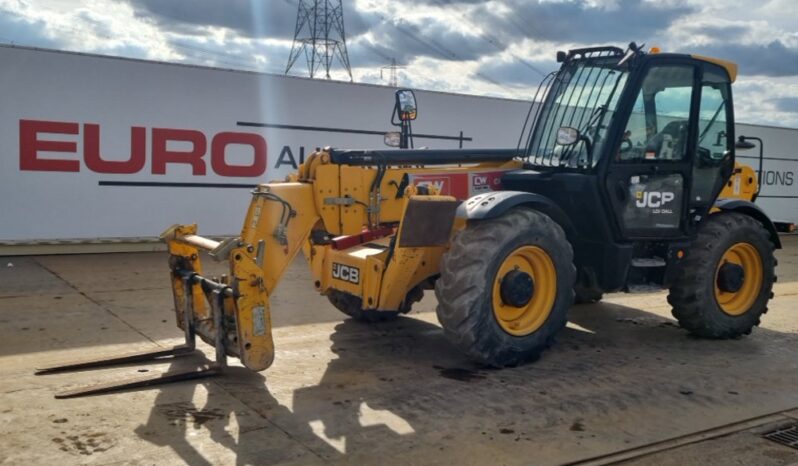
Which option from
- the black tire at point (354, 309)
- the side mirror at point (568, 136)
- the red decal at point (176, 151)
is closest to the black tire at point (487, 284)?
the side mirror at point (568, 136)

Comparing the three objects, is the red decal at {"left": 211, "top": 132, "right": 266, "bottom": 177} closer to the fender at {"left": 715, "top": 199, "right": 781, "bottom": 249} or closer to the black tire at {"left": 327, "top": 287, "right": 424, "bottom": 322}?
the black tire at {"left": 327, "top": 287, "right": 424, "bottom": 322}

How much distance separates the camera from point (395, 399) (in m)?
5.12

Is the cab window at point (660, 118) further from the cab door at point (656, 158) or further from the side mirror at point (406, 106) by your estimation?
the side mirror at point (406, 106)

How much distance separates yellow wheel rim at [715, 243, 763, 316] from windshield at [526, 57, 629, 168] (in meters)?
1.84

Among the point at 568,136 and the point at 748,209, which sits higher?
the point at 568,136

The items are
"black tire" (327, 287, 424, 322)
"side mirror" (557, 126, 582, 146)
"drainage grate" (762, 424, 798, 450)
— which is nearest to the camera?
"drainage grate" (762, 424, 798, 450)

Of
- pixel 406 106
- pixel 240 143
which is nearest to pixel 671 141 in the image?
pixel 406 106

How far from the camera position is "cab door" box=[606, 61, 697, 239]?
659 cm

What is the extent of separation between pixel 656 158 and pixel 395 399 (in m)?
3.30

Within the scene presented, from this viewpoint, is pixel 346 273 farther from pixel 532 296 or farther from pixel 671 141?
pixel 671 141

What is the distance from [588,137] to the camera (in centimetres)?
661

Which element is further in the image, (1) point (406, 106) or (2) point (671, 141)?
(1) point (406, 106)

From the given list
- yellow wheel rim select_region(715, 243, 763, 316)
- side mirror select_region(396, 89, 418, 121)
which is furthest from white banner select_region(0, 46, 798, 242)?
yellow wheel rim select_region(715, 243, 763, 316)

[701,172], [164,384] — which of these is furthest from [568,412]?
[701,172]
